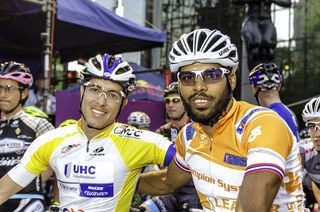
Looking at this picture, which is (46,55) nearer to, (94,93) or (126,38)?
(126,38)

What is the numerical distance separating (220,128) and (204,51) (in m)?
0.44

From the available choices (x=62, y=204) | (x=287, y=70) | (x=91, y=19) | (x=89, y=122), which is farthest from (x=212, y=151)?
(x=287, y=70)

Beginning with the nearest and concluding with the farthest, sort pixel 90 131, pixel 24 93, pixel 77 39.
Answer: pixel 90 131, pixel 24 93, pixel 77 39

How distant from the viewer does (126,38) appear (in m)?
10.5

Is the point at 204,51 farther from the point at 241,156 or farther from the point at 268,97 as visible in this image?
the point at 268,97

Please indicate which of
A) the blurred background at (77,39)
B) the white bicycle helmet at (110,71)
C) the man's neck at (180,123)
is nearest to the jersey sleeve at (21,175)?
the white bicycle helmet at (110,71)

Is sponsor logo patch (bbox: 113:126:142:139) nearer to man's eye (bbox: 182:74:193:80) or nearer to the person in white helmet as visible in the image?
man's eye (bbox: 182:74:193:80)

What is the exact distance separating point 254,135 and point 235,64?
0.57m

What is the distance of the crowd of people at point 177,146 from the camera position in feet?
8.21

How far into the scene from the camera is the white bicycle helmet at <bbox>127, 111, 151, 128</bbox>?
939cm

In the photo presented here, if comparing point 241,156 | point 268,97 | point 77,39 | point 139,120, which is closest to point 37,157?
point 241,156

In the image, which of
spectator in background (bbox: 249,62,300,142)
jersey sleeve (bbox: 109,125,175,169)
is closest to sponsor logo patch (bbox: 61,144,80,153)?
jersey sleeve (bbox: 109,125,175,169)

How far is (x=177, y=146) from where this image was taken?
3.20 meters

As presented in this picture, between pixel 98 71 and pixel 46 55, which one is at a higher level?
pixel 46 55
